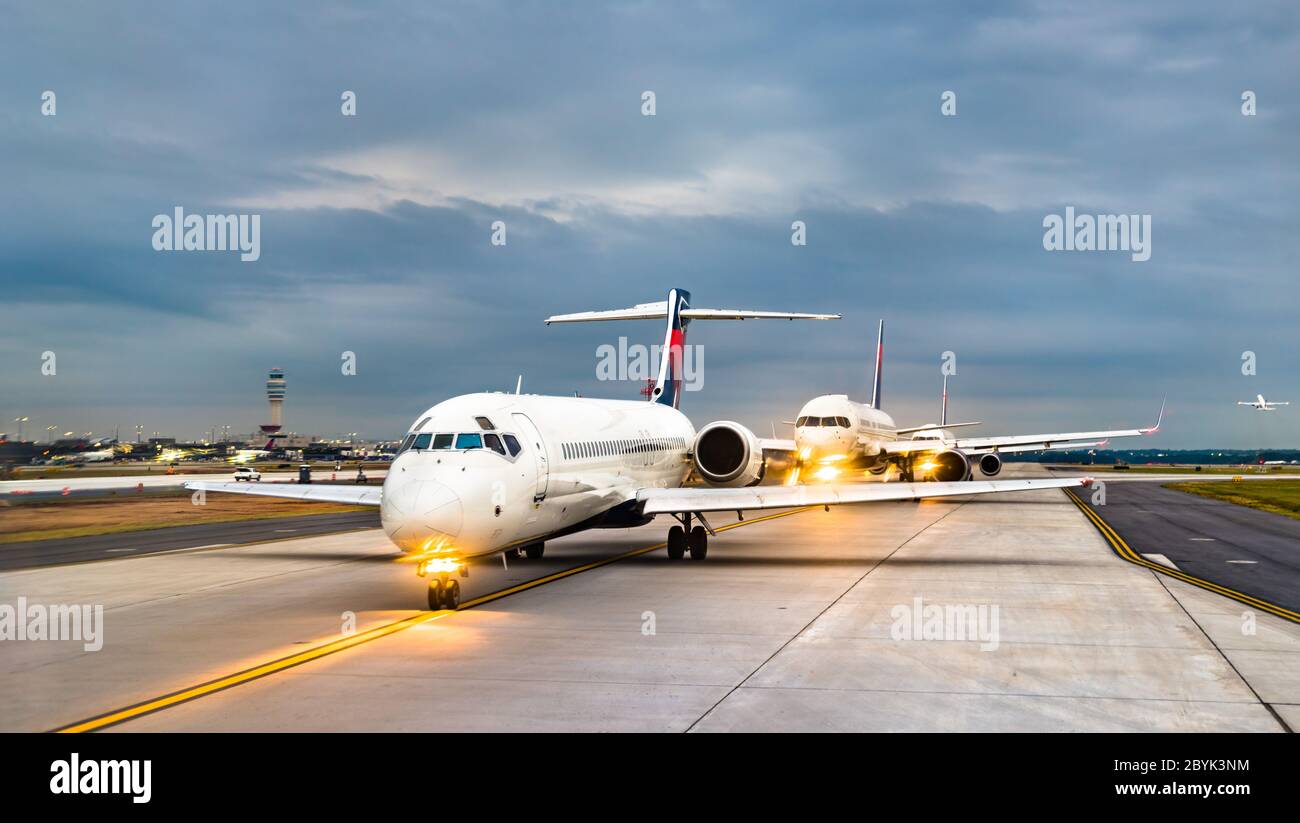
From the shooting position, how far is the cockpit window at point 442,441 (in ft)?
50.5

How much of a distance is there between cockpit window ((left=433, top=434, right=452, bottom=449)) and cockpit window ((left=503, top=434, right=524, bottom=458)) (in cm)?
113

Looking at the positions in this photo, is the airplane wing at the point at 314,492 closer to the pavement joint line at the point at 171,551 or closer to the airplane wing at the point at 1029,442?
the pavement joint line at the point at 171,551

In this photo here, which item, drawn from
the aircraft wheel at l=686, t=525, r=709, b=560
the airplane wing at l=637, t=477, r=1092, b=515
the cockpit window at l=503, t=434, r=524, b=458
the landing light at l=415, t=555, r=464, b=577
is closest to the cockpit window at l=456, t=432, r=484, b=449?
the cockpit window at l=503, t=434, r=524, b=458

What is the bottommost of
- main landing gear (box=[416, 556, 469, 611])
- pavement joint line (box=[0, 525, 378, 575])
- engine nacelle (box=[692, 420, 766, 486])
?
pavement joint line (box=[0, 525, 378, 575])

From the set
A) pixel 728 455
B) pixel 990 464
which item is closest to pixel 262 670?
pixel 728 455

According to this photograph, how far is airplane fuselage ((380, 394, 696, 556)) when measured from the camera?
14.2 meters

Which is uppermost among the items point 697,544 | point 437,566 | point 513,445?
point 513,445

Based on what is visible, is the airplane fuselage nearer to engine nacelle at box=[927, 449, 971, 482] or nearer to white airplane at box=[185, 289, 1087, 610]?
white airplane at box=[185, 289, 1087, 610]

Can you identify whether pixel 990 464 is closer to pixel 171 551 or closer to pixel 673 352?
pixel 673 352

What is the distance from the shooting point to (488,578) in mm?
18875

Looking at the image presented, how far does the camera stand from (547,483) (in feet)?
57.0

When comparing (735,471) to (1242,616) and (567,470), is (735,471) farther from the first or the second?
(1242,616)

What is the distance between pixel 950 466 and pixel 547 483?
108 feet
